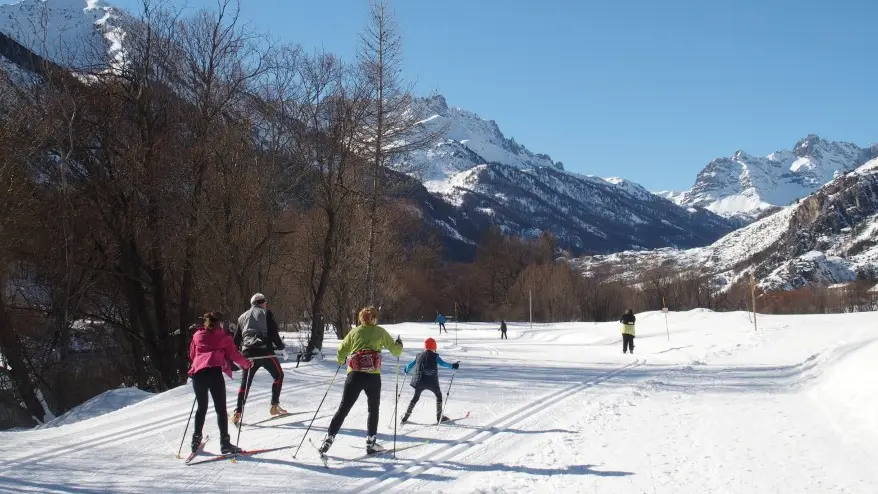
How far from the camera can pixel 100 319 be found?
841 inches

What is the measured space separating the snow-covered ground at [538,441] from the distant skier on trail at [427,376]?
310 millimetres

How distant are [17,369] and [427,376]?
1261 centimetres

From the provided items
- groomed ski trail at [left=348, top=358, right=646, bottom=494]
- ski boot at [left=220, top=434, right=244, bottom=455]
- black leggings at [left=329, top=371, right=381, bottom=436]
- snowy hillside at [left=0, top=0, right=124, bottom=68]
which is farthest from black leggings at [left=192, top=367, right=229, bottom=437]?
snowy hillside at [left=0, top=0, right=124, bottom=68]

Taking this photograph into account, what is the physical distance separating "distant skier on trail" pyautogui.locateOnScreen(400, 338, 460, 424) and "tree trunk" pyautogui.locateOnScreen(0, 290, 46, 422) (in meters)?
12.2

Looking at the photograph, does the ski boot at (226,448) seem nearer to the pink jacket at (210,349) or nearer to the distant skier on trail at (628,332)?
the pink jacket at (210,349)

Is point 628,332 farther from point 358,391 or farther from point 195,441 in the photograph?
point 195,441

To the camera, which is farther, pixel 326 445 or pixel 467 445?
pixel 467 445

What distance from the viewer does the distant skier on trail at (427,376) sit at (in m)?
10.0

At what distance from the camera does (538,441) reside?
8.86m

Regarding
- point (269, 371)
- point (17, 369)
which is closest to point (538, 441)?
point (269, 371)

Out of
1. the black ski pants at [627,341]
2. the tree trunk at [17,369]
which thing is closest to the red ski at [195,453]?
the tree trunk at [17,369]

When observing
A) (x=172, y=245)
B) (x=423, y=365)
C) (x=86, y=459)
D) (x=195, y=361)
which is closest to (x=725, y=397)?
(x=423, y=365)

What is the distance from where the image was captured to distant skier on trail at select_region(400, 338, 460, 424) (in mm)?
10008

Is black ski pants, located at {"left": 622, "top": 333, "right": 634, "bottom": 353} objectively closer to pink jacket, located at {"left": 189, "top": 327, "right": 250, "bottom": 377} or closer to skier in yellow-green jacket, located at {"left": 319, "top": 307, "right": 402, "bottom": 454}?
skier in yellow-green jacket, located at {"left": 319, "top": 307, "right": 402, "bottom": 454}
